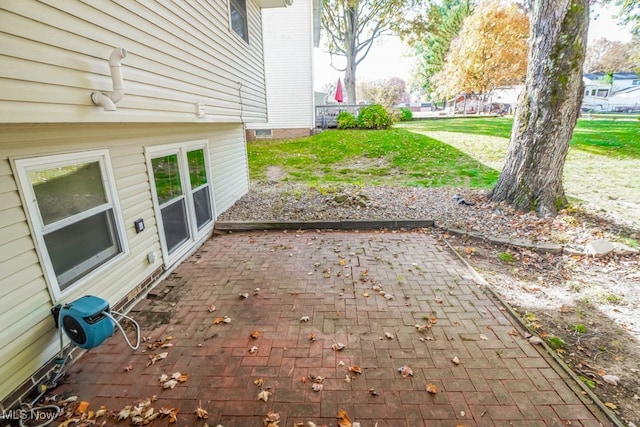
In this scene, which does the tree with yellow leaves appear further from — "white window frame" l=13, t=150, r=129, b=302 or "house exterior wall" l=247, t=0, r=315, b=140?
"white window frame" l=13, t=150, r=129, b=302

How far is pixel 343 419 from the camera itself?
7.57 ft

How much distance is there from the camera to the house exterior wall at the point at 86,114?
6.73 ft

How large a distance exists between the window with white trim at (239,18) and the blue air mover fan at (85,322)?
18.3 ft

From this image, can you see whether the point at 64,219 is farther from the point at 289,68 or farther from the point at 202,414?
the point at 289,68

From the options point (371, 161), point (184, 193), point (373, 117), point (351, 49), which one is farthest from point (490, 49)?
point (184, 193)

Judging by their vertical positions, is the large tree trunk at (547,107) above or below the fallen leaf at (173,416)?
above

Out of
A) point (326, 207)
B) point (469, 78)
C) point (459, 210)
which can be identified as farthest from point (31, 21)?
point (469, 78)

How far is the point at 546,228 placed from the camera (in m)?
5.52

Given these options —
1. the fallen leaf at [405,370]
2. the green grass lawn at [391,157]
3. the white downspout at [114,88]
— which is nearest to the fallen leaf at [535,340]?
the fallen leaf at [405,370]

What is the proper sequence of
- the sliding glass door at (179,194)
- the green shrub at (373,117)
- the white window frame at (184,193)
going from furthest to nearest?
1. the green shrub at (373,117)
2. the sliding glass door at (179,194)
3. the white window frame at (184,193)

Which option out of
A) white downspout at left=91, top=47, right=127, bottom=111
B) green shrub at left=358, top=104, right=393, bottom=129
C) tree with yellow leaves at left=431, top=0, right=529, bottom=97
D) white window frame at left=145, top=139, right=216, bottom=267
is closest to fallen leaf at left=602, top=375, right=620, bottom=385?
white downspout at left=91, top=47, right=127, bottom=111

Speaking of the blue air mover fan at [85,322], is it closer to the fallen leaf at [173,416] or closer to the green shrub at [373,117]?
the fallen leaf at [173,416]

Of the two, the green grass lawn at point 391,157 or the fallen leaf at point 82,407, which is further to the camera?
the green grass lawn at point 391,157

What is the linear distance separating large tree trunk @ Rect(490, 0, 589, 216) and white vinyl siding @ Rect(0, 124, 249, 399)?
6357mm
